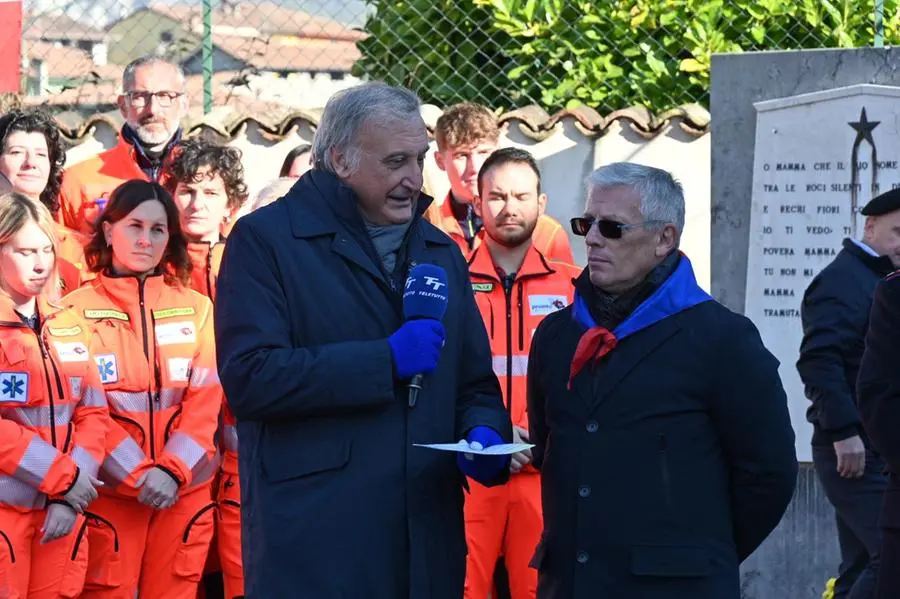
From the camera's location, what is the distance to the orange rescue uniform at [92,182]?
22.6 ft

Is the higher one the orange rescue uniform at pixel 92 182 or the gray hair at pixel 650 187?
the orange rescue uniform at pixel 92 182

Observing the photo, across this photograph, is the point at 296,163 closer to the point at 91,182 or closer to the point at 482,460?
the point at 91,182

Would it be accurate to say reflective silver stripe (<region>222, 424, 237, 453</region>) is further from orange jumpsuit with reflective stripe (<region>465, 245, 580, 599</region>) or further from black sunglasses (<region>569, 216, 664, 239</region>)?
black sunglasses (<region>569, 216, 664, 239</region>)

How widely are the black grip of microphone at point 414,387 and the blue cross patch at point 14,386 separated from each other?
2160 mm

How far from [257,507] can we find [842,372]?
337 cm

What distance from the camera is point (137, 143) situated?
6.97m

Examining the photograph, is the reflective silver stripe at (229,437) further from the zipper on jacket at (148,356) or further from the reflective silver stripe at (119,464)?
the reflective silver stripe at (119,464)

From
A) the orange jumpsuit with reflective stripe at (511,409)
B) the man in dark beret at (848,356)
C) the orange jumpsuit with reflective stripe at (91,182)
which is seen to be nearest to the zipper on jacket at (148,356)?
the orange jumpsuit with reflective stripe at (91,182)

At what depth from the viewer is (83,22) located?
342 inches

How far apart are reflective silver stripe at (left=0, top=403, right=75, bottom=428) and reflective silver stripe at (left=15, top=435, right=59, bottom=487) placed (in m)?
0.12

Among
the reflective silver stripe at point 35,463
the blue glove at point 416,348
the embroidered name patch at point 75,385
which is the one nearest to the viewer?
the blue glove at point 416,348

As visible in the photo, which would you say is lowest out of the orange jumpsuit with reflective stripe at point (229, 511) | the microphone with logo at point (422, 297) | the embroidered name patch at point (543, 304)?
the orange jumpsuit with reflective stripe at point (229, 511)

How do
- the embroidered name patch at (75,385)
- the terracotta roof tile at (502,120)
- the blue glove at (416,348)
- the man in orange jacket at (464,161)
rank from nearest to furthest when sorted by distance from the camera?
the blue glove at (416,348) < the embroidered name patch at (75,385) < the man in orange jacket at (464,161) < the terracotta roof tile at (502,120)

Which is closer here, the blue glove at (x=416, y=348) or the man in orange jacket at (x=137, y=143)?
the blue glove at (x=416, y=348)
